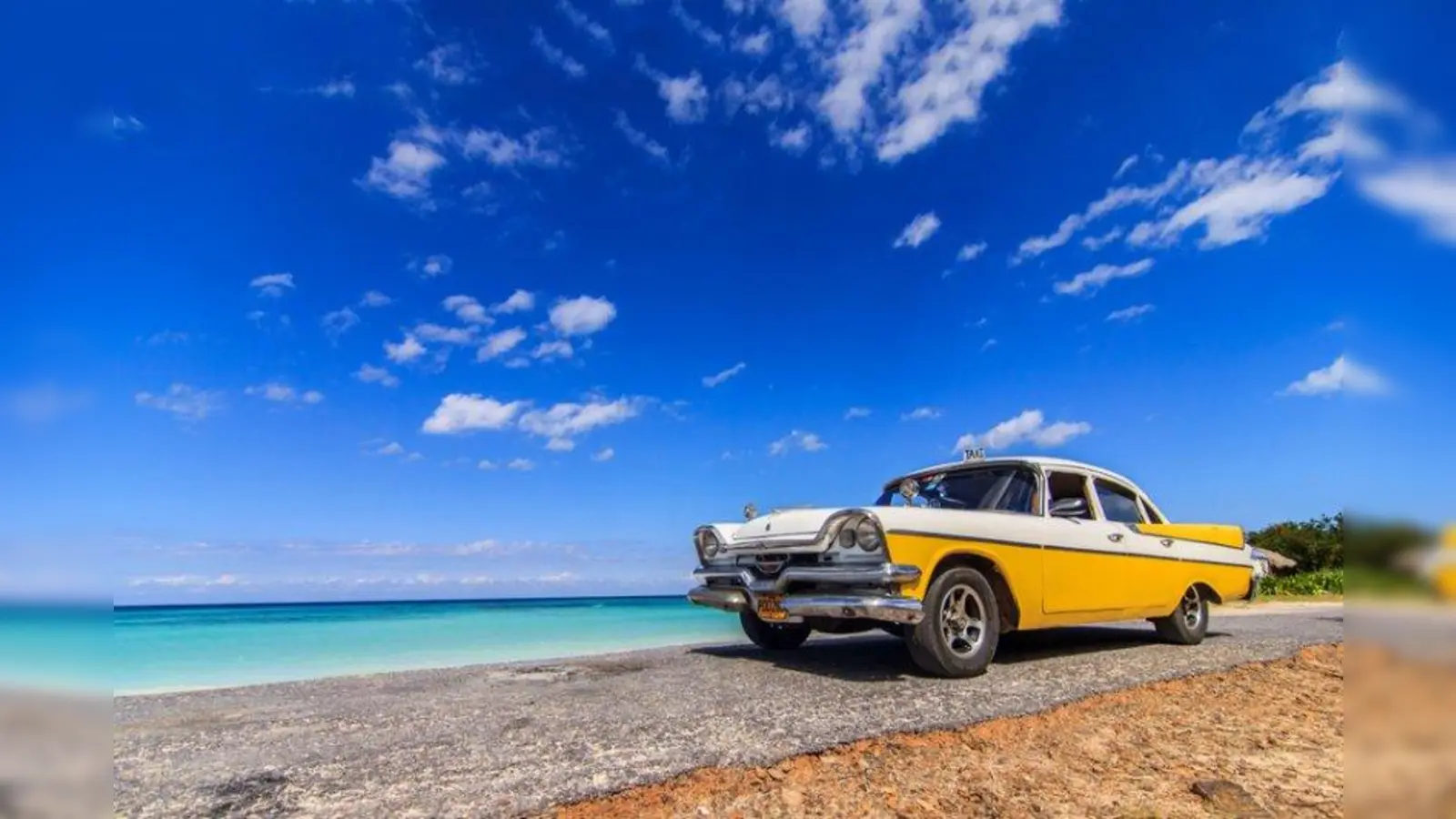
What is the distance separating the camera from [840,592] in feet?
18.3

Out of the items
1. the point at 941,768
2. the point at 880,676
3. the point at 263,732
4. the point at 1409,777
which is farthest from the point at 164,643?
the point at 1409,777

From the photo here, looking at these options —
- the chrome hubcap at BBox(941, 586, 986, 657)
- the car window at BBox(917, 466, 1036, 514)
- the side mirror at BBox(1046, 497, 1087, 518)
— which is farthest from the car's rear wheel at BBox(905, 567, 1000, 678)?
the side mirror at BBox(1046, 497, 1087, 518)

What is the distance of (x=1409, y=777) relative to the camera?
104 centimetres

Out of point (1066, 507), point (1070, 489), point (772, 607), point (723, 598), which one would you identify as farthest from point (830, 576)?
point (1070, 489)

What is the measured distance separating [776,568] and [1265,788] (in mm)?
3481

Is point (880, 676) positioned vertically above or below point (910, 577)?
below

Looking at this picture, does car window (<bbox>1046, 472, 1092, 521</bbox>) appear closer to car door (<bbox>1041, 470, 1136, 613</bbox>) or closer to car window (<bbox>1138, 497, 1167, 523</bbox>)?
car door (<bbox>1041, 470, 1136, 613</bbox>)

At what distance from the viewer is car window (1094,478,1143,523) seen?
7320 millimetres

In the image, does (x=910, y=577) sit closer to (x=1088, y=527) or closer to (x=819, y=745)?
(x=819, y=745)

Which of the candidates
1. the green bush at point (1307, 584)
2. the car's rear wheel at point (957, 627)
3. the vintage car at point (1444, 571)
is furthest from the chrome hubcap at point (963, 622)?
the green bush at point (1307, 584)

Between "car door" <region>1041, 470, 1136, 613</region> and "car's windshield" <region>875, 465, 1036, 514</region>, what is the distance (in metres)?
0.21

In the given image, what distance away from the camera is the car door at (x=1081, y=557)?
6.34 m

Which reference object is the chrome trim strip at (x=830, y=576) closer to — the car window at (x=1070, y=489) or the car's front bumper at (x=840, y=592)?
the car's front bumper at (x=840, y=592)

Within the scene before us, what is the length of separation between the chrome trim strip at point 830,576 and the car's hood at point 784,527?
239 mm
